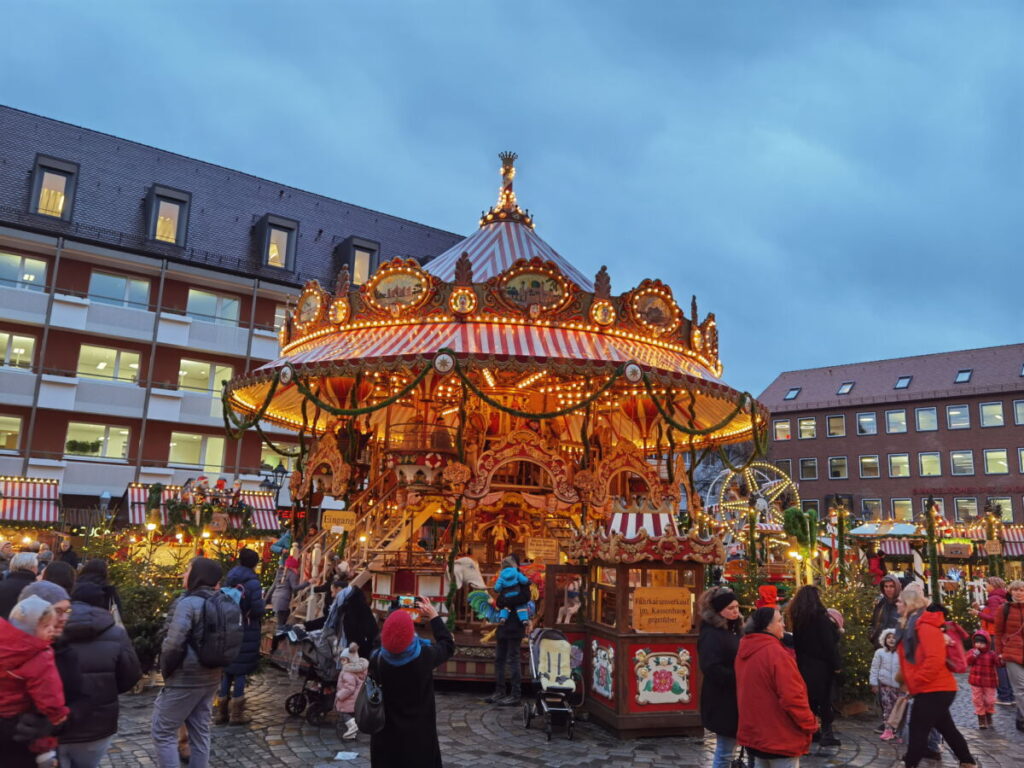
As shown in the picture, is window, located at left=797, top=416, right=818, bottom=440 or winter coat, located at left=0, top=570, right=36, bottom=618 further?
window, located at left=797, top=416, right=818, bottom=440

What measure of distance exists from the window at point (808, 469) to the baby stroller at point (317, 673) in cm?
4381

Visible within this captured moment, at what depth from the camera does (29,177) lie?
1098 inches

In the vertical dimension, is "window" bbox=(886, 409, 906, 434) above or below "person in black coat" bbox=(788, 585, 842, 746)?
above

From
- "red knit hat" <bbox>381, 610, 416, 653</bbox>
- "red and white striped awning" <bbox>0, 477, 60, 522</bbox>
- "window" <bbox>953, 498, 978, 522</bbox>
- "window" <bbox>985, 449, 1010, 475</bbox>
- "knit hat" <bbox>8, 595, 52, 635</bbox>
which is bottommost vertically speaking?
Result: "red knit hat" <bbox>381, 610, 416, 653</bbox>

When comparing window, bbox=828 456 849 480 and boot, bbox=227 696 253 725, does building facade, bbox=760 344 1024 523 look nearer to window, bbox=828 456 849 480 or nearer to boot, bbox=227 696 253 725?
window, bbox=828 456 849 480

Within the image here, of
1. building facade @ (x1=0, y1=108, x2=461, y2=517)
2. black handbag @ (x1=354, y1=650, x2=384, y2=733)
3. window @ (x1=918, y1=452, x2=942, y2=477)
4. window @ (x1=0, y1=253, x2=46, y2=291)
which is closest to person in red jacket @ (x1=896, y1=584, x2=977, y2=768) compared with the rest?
black handbag @ (x1=354, y1=650, x2=384, y2=733)

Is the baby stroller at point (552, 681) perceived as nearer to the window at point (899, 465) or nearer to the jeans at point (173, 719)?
the jeans at point (173, 719)

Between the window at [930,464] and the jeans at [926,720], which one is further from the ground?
the window at [930,464]

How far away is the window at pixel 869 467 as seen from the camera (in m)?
44.5

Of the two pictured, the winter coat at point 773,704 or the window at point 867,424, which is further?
the window at point 867,424

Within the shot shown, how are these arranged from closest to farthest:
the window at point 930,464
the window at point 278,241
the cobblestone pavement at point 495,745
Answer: the cobblestone pavement at point 495,745 → the window at point 278,241 → the window at point 930,464

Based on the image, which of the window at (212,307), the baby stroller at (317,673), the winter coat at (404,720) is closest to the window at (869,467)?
the window at (212,307)

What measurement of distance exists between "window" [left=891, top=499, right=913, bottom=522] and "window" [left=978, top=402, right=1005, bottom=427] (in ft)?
19.3

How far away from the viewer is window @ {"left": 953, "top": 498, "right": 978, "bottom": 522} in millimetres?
40938
